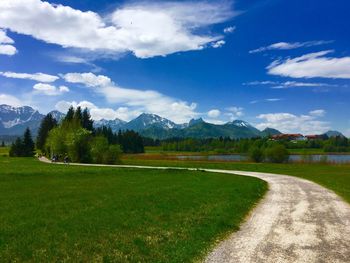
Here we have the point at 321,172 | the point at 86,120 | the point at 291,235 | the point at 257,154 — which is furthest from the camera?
the point at 86,120

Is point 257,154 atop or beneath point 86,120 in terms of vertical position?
beneath

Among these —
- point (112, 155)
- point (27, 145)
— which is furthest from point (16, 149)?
point (112, 155)

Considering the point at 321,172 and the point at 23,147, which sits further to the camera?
the point at 23,147

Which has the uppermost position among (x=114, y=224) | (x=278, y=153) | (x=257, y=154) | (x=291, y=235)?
(x=278, y=153)

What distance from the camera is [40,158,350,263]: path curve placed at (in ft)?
46.5

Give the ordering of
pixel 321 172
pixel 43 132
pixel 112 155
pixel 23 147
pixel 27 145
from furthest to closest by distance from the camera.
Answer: pixel 43 132 < pixel 27 145 < pixel 23 147 < pixel 112 155 < pixel 321 172

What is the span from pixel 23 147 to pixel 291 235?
5580 inches

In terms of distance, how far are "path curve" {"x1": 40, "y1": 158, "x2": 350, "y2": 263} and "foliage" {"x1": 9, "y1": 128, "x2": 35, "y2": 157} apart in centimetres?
13172

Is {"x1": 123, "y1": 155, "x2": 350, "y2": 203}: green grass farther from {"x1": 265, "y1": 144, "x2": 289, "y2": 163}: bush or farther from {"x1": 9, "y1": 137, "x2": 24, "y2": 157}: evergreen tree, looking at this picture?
{"x1": 9, "y1": 137, "x2": 24, "y2": 157}: evergreen tree

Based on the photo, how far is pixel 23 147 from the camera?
144m

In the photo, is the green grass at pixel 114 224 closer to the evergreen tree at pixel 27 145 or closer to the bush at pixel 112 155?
the bush at pixel 112 155

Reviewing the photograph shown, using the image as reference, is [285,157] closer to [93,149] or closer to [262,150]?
[262,150]

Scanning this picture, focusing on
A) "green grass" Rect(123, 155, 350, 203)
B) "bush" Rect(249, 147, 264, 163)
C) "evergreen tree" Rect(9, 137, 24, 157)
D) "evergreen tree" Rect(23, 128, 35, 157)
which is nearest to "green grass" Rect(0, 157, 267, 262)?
"green grass" Rect(123, 155, 350, 203)

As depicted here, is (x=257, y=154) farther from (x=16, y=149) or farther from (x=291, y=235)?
(x=291, y=235)
